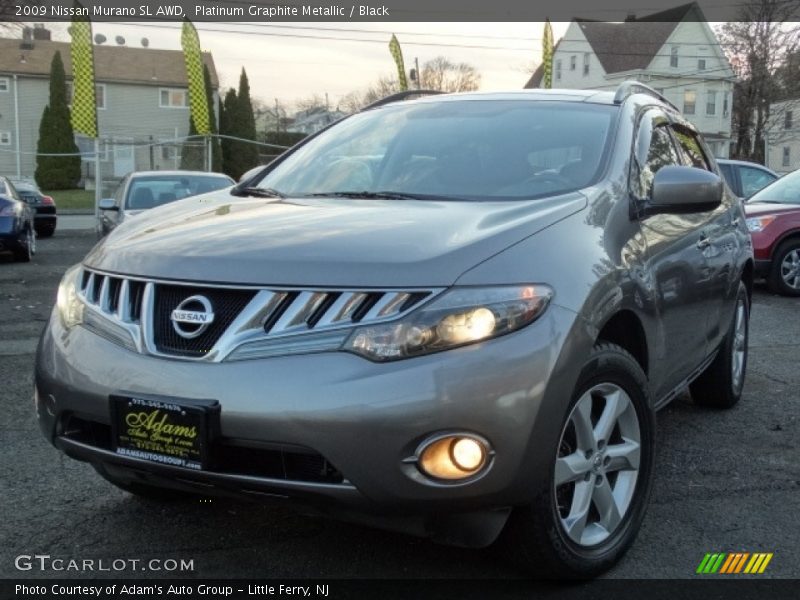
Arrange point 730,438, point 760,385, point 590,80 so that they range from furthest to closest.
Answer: point 590,80 < point 760,385 < point 730,438

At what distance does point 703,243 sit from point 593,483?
5.30 feet

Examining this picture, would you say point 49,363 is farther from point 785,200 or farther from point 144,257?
point 785,200

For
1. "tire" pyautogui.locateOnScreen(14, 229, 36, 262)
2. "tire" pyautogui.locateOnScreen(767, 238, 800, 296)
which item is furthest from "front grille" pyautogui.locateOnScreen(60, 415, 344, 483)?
"tire" pyautogui.locateOnScreen(14, 229, 36, 262)

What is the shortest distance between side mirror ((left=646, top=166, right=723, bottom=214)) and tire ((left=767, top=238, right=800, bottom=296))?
25.0 ft

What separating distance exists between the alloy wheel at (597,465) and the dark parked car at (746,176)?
11544 mm

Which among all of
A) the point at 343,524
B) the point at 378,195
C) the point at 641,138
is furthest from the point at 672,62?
the point at 343,524

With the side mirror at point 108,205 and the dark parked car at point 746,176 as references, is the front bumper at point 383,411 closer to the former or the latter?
the side mirror at point 108,205

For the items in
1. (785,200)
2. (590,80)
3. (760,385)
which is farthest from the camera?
(590,80)

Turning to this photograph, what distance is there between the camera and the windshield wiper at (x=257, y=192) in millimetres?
3660

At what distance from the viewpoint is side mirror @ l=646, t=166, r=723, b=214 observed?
131 inches

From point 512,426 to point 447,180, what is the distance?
1.37 metres

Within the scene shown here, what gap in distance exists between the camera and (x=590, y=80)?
53688 millimetres

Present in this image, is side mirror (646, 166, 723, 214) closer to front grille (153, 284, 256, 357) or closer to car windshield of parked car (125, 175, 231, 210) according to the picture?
front grille (153, 284, 256, 357)

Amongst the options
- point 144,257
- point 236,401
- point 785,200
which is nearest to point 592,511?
point 236,401
